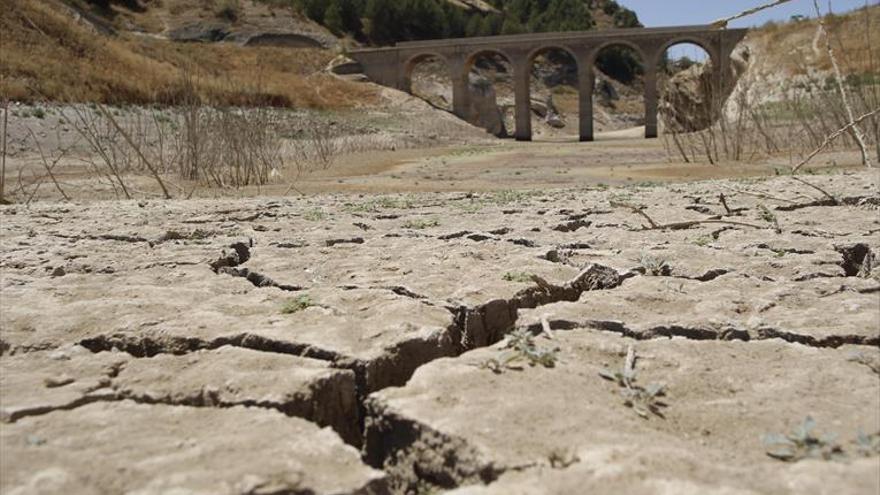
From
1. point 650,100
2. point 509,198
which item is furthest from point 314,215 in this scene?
point 650,100

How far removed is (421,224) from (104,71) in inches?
770

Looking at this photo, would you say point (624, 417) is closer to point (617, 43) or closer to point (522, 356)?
point (522, 356)

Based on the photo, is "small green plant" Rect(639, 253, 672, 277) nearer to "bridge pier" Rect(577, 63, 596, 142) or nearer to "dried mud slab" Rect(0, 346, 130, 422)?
"dried mud slab" Rect(0, 346, 130, 422)

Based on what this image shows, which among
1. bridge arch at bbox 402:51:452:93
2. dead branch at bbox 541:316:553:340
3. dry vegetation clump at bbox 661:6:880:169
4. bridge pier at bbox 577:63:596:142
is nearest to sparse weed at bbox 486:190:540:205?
dry vegetation clump at bbox 661:6:880:169

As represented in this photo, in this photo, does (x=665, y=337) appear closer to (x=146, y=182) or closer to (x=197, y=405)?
(x=197, y=405)

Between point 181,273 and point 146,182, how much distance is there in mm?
6766

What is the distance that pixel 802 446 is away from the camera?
3.90 feet

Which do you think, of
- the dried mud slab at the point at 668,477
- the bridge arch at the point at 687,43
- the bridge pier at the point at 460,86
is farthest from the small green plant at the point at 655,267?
the bridge pier at the point at 460,86

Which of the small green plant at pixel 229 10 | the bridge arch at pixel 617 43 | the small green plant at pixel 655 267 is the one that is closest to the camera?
the small green plant at pixel 655 267

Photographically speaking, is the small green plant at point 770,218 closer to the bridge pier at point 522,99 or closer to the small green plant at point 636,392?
the small green plant at point 636,392

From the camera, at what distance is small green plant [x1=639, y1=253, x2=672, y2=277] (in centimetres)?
252

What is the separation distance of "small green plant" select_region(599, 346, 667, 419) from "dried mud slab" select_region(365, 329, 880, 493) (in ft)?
0.05

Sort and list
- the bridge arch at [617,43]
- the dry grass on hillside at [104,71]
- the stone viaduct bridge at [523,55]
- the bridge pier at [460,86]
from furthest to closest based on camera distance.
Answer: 1. the bridge pier at [460,86]
2. the bridge arch at [617,43]
3. the stone viaduct bridge at [523,55]
4. the dry grass on hillside at [104,71]

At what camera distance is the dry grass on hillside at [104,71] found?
17.9 m
